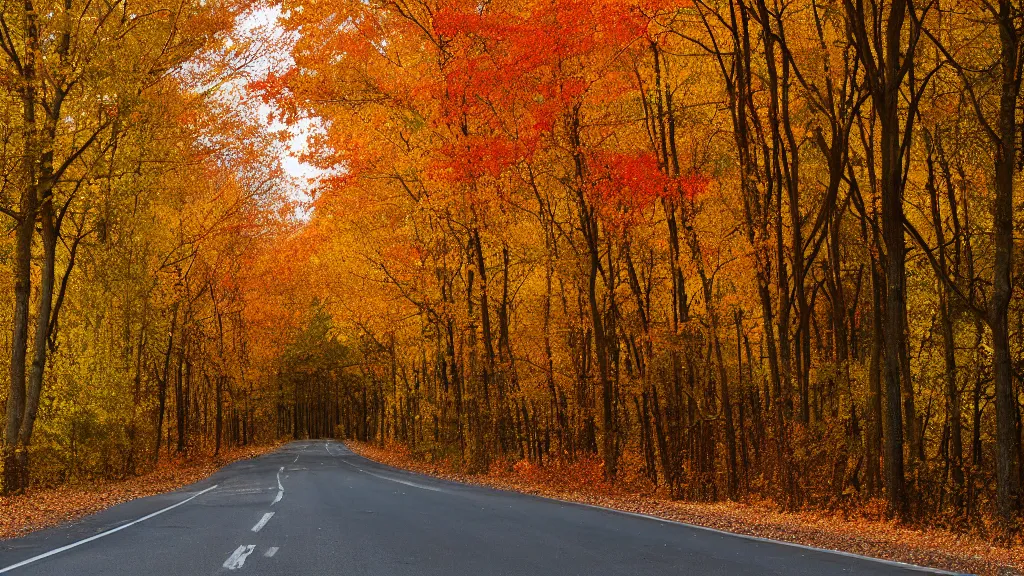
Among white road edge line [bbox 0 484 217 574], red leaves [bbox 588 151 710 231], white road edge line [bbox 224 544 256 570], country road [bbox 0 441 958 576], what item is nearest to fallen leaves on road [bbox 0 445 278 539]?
country road [bbox 0 441 958 576]

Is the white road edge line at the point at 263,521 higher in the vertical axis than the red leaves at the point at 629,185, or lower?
lower

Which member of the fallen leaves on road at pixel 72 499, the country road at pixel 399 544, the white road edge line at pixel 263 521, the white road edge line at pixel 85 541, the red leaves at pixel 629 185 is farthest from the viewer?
the red leaves at pixel 629 185

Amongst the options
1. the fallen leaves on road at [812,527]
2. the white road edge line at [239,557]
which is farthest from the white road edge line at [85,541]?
the fallen leaves on road at [812,527]

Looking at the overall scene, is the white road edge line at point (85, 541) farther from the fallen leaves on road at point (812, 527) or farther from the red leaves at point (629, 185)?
the red leaves at point (629, 185)

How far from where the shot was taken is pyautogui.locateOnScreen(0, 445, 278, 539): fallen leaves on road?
46.0 ft

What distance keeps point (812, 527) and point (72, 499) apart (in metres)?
15.3

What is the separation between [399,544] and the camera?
32.2ft

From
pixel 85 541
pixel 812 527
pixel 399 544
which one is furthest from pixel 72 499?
pixel 812 527

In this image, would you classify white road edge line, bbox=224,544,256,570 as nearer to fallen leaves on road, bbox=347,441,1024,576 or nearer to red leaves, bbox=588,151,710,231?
fallen leaves on road, bbox=347,441,1024,576

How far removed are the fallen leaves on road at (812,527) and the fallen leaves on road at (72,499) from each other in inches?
363

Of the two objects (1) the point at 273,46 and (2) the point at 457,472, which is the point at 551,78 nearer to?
(1) the point at 273,46

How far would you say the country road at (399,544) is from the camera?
8062 millimetres

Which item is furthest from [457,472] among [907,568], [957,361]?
[907,568]

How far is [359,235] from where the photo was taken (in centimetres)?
2808
